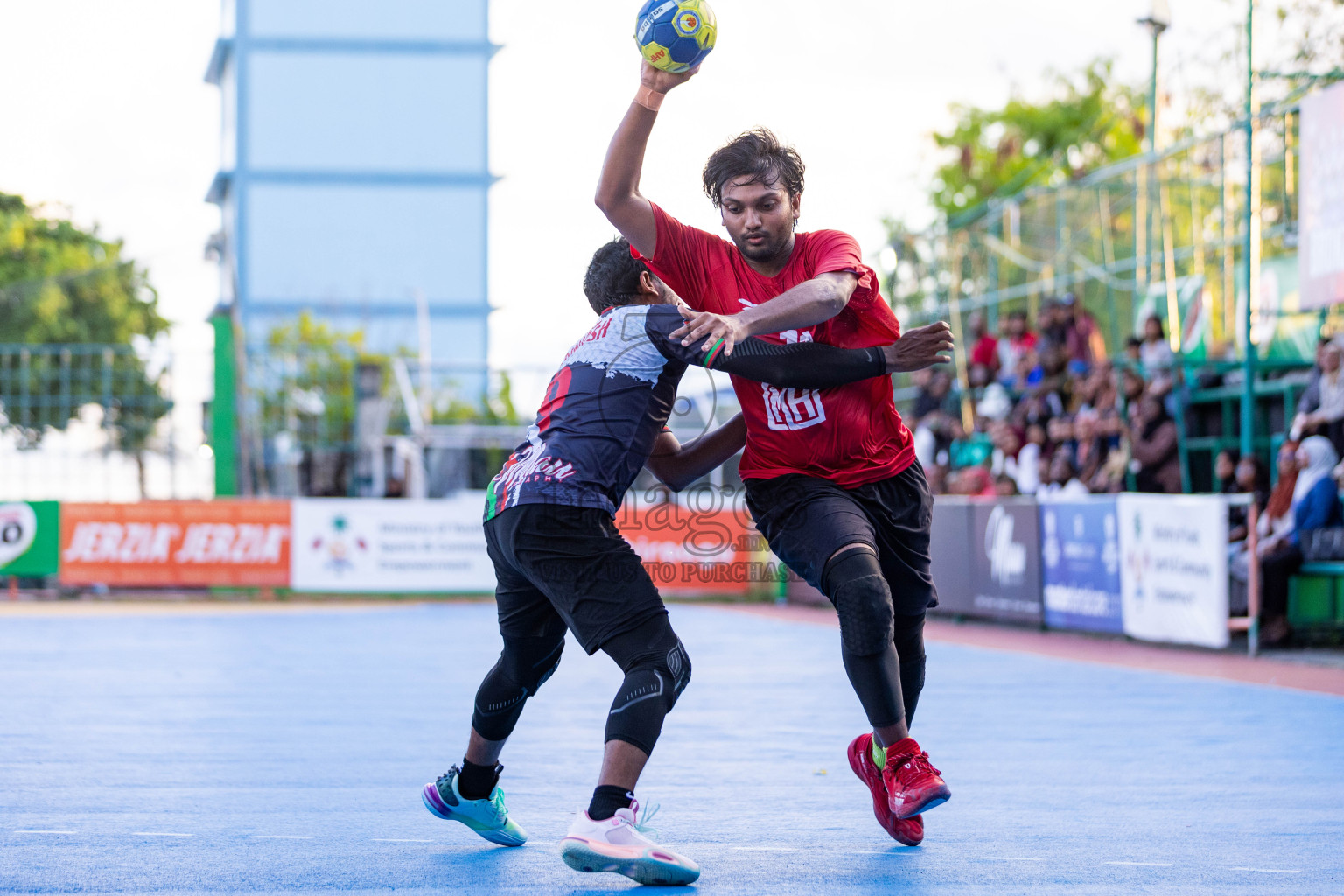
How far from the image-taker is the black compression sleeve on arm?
4.05 meters

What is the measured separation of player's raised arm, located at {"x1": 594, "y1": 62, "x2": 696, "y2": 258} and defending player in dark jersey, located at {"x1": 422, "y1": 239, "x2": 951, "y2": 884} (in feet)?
0.26

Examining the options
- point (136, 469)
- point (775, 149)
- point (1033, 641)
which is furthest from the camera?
point (136, 469)

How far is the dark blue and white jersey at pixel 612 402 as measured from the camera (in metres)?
3.93

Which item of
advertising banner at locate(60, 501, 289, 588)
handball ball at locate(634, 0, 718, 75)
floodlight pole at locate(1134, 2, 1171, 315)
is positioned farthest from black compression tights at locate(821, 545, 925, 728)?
advertising banner at locate(60, 501, 289, 588)

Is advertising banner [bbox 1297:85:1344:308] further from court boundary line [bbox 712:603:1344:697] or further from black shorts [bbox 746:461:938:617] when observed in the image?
black shorts [bbox 746:461:938:617]

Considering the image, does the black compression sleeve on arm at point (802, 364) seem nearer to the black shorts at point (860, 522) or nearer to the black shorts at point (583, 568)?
the black shorts at point (860, 522)

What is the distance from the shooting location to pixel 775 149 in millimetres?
4266

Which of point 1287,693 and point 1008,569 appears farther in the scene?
point 1008,569

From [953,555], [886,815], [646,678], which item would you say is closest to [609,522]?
[646,678]

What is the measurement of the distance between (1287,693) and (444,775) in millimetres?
6007

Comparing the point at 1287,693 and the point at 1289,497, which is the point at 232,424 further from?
the point at 1287,693

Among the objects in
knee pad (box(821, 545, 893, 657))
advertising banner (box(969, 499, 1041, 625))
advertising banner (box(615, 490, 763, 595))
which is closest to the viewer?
knee pad (box(821, 545, 893, 657))

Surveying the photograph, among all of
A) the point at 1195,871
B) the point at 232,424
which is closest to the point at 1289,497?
the point at 1195,871

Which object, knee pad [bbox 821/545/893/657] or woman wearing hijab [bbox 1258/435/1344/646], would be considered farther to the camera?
woman wearing hijab [bbox 1258/435/1344/646]
